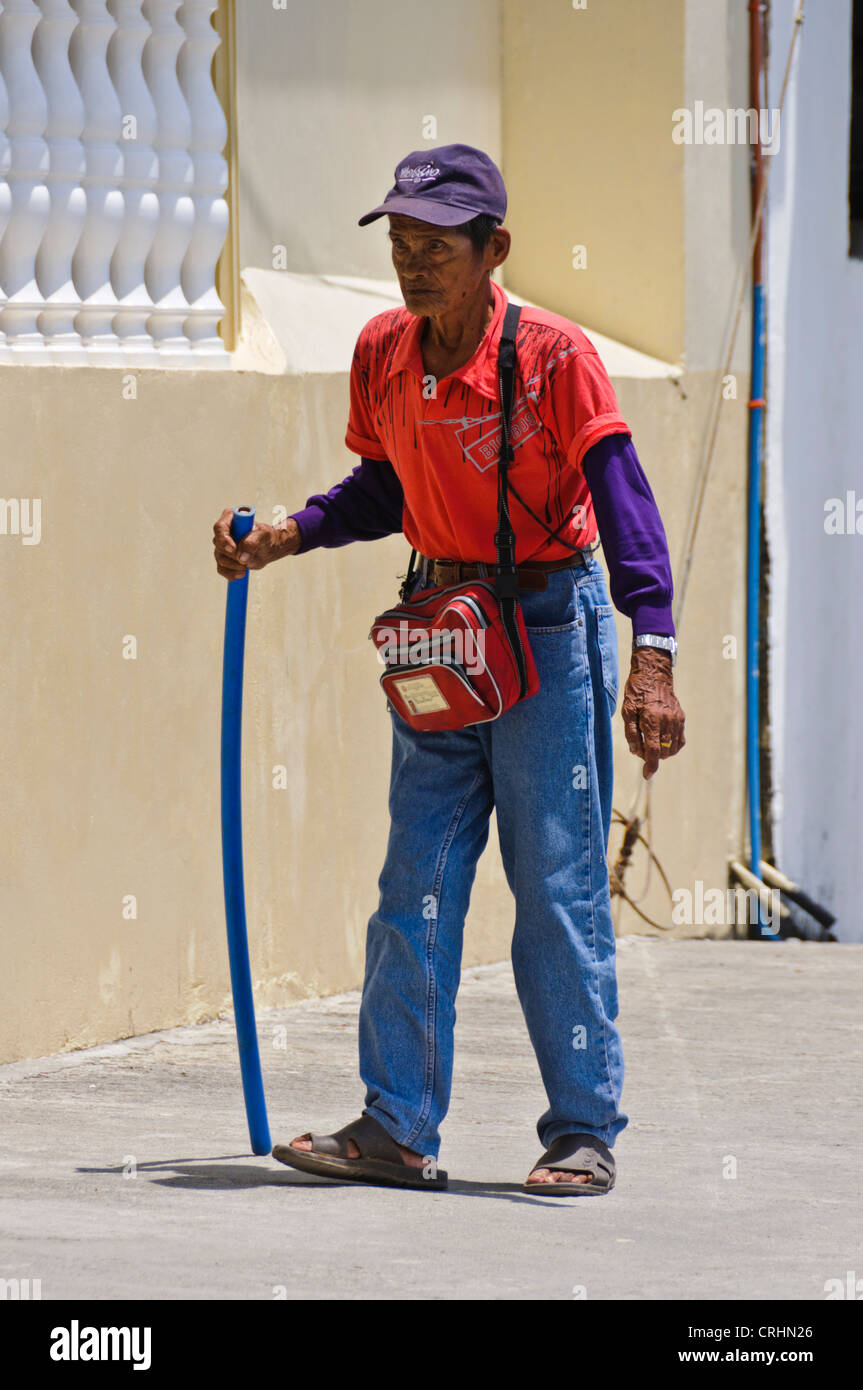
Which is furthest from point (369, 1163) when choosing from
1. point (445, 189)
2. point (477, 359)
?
point (445, 189)

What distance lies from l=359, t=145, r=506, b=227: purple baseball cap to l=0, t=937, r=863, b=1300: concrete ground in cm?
182

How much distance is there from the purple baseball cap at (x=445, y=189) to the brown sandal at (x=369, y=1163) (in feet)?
5.59

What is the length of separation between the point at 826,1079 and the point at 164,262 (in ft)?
8.90

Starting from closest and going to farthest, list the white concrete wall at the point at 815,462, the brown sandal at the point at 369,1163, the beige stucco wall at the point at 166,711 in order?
1. the brown sandal at the point at 369,1163
2. the beige stucco wall at the point at 166,711
3. the white concrete wall at the point at 815,462

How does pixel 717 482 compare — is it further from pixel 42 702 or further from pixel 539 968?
pixel 539 968

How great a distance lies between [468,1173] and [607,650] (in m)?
1.09

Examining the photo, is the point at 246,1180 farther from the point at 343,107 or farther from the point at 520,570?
the point at 343,107

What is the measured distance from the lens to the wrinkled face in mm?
4121

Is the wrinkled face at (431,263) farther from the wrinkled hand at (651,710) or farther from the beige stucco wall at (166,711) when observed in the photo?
the beige stucco wall at (166,711)

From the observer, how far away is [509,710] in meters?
4.27

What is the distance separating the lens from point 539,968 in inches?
169

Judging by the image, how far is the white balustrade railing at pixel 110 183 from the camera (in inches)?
215

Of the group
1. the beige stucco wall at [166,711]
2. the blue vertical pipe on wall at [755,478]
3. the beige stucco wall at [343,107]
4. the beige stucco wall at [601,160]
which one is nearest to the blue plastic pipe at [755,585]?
the blue vertical pipe on wall at [755,478]

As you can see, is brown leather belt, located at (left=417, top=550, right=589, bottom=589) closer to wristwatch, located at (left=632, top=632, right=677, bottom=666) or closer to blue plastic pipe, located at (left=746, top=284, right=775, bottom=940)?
wristwatch, located at (left=632, top=632, right=677, bottom=666)
